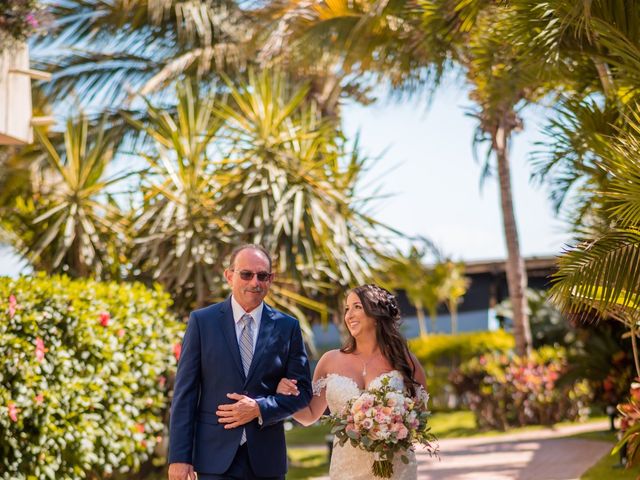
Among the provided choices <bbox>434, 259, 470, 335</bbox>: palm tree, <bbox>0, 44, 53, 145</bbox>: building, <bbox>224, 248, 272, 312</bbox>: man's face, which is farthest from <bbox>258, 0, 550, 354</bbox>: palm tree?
<bbox>434, 259, 470, 335</bbox>: palm tree

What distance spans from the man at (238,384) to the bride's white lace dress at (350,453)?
0.92 feet

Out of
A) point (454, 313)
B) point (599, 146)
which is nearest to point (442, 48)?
point (599, 146)

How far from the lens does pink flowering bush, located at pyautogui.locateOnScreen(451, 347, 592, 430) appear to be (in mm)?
16953

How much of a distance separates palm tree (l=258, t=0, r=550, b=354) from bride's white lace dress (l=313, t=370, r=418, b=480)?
4085mm

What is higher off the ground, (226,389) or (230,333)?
(230,333)

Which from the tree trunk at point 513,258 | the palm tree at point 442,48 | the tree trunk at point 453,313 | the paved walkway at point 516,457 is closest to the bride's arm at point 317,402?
the palm tree at point 442,48

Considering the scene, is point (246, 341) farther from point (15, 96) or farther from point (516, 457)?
point (516, 457)

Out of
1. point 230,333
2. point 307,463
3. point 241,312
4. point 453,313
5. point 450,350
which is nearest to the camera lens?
point 230,333

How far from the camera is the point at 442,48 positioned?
38.9ft

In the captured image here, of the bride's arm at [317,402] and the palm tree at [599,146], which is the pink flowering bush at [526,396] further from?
the bride's arm at [317,402]

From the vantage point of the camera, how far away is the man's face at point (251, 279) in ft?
17.0

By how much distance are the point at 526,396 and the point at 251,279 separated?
503 inches

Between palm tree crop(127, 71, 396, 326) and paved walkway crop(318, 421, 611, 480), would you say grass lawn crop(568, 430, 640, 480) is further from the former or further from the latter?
palm tree crop(127, 71, 396, 326)

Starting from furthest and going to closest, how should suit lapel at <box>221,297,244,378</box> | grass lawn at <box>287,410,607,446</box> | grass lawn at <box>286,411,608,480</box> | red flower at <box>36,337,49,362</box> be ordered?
grass lawn at <box>287,410,607,446</box>
grass lawn at <box>286,411,608,480</box>
red flower at <box>36,337,49,362</box>
suit lapel at <box>221,297,244,378</box>
